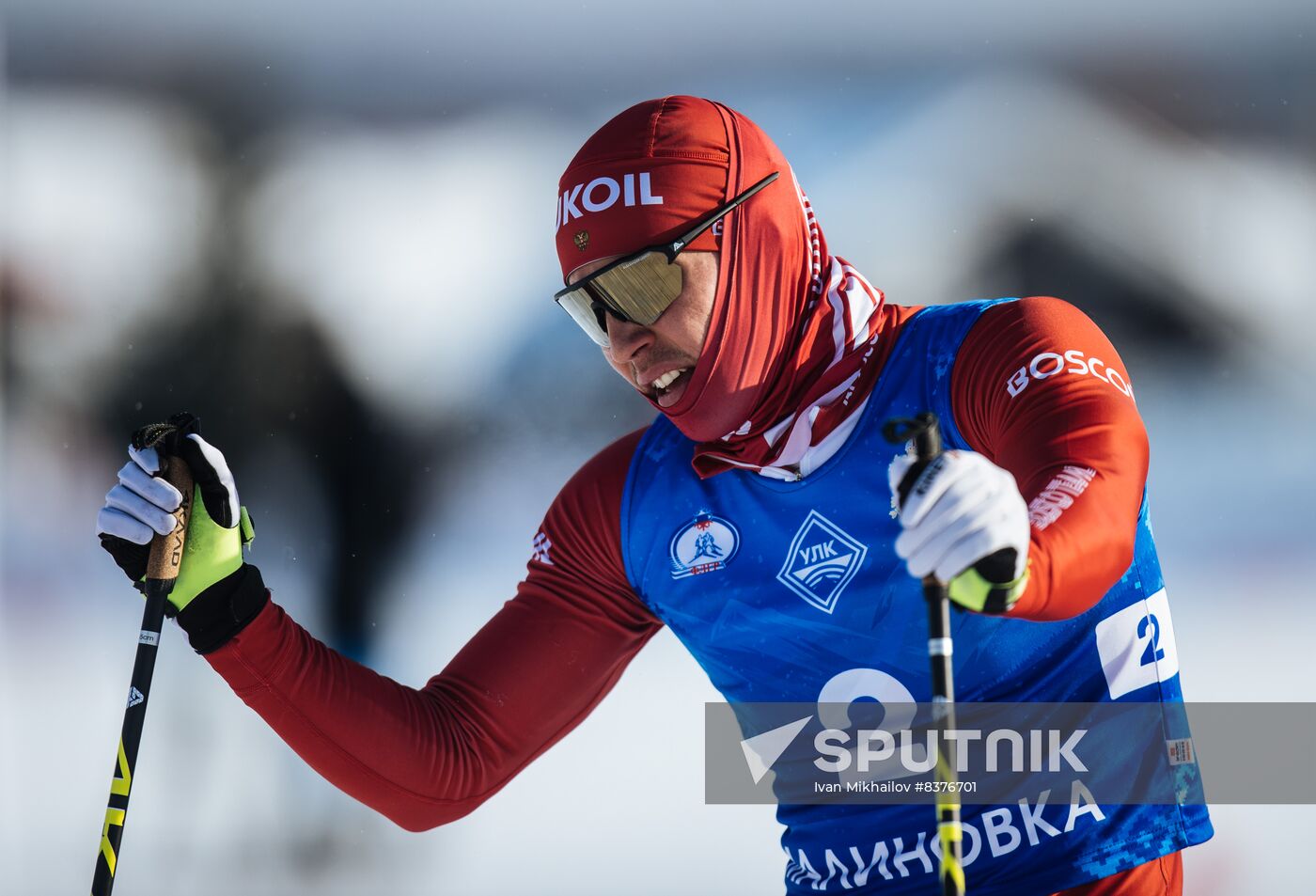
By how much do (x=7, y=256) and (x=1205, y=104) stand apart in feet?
12.6

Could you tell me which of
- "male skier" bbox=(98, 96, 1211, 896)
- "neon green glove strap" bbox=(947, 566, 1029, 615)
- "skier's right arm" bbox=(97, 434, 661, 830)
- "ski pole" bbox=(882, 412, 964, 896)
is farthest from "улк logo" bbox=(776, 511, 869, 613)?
"neon green glove strap" bbox=(947, 566, 1029, 615)

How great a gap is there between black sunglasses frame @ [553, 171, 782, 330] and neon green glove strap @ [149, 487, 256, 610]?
70 cm

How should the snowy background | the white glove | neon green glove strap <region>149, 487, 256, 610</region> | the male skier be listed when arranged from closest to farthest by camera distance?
the white glove < the male skier < neon green glove strap <region>149, 487, 256, 610</region> < the snowy background

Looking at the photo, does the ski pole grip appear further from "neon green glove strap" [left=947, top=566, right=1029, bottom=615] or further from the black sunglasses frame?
"neon green glove strap" [left=947, top=566, right=1029, bottom=615]

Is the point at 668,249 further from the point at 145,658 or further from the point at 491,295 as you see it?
the point at 491,295

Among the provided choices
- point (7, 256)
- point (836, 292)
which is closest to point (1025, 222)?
point (836, 292)

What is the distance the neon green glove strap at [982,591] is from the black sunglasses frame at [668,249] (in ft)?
3.05

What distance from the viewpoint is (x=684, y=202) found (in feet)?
7.17

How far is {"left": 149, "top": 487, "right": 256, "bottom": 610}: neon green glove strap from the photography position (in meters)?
2.14

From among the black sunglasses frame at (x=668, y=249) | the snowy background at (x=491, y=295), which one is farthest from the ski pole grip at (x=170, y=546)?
the snowy background at (x=491, y=295)

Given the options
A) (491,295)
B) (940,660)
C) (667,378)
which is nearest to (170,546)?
(667,378)

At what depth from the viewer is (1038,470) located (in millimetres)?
1658

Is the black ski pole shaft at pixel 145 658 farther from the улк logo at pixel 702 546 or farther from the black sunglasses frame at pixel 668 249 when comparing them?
the улк logo at pixel 702 546

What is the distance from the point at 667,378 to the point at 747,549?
0.34 m
